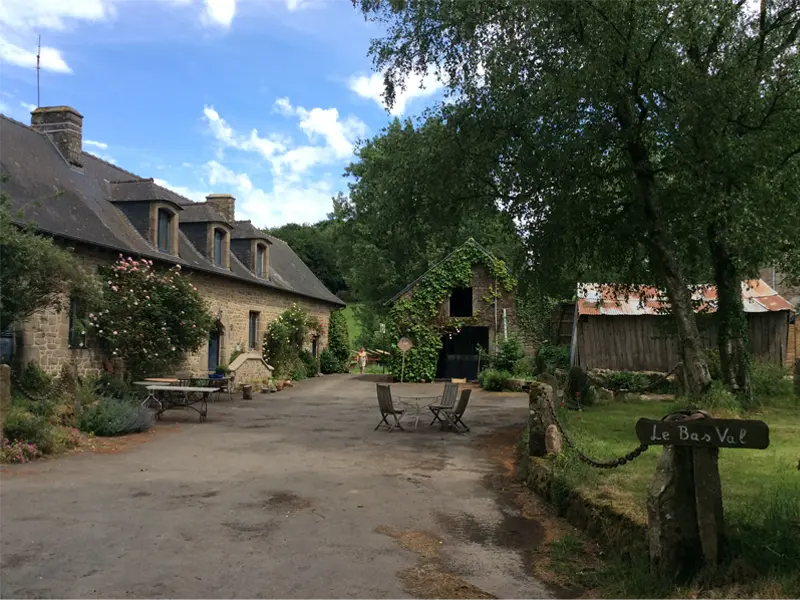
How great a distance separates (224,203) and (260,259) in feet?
8.77

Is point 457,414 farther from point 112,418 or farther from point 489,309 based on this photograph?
point 489,309

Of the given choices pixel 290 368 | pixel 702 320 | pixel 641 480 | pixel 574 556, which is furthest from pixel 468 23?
pixel 290 368

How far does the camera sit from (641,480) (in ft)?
19.9

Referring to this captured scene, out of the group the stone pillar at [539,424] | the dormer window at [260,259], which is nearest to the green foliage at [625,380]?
the stone pillar at [539,424]

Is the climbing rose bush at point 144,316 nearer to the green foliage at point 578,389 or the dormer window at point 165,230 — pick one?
the dormer window at point 165,230

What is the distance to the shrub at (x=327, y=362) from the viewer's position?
1156 inches

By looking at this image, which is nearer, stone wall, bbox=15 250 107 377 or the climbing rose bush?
stone wall, bbox=15 250 107 377

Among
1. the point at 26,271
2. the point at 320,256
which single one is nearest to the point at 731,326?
the point at 26,271

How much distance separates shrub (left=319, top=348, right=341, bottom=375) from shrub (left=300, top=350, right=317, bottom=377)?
4.65 ft

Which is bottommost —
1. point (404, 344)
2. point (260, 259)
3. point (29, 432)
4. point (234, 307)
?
point (29, 432)

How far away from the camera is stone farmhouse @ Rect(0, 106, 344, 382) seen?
42.8 feet

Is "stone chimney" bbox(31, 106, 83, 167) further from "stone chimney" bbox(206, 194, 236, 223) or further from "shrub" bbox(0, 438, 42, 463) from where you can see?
"shrub" bbox(0, 438, 42, 463)

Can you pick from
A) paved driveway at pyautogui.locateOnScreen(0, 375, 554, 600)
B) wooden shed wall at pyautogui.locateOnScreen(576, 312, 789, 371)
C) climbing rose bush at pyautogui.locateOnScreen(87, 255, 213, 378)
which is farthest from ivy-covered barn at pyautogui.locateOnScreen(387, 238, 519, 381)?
paved driveway at pyautogui.locateOnScreen(0, 375, 554, 600)

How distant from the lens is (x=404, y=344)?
24.5 meters
